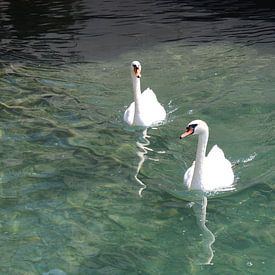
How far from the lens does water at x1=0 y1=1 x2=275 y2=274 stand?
6199 millimetres

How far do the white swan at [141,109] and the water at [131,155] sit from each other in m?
0.17

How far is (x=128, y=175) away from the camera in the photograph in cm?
788

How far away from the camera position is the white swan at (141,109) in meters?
9.49

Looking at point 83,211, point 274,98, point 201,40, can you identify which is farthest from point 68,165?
point 201,40

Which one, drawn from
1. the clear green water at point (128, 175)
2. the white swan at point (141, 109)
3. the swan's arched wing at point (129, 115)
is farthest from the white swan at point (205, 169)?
the swan's arched wing at point (129, 115)

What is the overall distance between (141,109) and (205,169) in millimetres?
2588

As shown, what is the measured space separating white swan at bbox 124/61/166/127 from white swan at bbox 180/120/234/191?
7.06 ft

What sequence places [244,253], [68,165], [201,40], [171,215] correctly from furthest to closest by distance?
[201,40] → [68,165] → [171,215] → [244,253]

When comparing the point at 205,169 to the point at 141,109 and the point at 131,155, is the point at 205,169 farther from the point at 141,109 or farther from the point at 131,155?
the point at 141,109

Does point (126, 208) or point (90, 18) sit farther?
point (90, 18)

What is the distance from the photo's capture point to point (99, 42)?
15906 mm

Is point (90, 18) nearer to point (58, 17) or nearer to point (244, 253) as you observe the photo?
point (58, 17)

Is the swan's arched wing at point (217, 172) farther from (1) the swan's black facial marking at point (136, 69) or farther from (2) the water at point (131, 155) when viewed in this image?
(1) the swan's black facial marking at point (136, 69)

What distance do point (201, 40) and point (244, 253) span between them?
A: 31.8 feet
